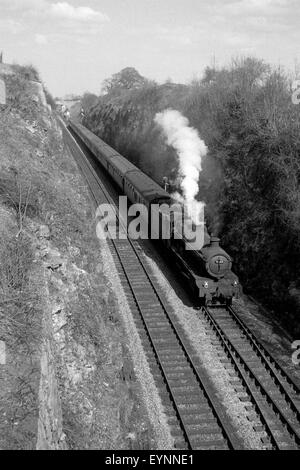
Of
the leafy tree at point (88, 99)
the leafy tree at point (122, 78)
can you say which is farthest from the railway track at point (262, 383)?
the leafy tree at point (88, 99)

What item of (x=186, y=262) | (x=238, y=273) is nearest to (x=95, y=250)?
(x=186, y=262)

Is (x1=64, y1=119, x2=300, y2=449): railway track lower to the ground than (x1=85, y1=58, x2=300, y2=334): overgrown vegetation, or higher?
lower

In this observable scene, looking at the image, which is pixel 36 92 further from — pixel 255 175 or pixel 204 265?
pixel 204 265

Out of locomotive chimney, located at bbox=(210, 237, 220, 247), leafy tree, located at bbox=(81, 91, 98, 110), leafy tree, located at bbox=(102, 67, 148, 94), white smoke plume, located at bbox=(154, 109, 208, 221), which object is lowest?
locomotive chimney, located at bbox=(210, 237, 220, 247)

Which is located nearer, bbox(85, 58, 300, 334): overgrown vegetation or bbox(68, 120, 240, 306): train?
bbox(68, 120, 240, 306): train

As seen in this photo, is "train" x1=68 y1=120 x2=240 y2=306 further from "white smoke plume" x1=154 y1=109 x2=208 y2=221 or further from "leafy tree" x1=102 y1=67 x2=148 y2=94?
"leafy tree" x1=102 y1=67 x2=148 y2=94

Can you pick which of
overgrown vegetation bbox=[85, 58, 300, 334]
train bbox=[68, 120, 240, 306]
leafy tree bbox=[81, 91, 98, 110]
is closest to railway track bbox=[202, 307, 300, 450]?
train bbox=[68, 120, 240, 306]
